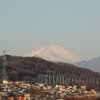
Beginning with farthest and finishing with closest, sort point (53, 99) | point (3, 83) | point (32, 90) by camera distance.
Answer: point (3, 83) → point (32, 90) → point (53, 99)

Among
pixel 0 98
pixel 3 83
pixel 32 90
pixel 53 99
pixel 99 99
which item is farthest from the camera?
pixel 3 83

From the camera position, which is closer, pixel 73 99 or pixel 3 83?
pixel 73 99

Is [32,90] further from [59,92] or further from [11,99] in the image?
[11,99]

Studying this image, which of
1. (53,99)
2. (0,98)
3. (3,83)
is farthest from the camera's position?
(3,83)

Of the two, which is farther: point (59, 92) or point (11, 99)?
point (59, 92)

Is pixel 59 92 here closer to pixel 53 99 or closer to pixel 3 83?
pixel 3 83

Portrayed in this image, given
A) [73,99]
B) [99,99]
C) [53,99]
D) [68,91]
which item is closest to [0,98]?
[53,99]

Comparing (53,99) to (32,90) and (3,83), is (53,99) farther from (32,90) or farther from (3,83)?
(3,83)

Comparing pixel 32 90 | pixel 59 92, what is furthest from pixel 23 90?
pixel 59 92

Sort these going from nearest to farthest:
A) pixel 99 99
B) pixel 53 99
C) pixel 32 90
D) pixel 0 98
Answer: pixel 0 98, pixel 53 99, pixel 99 99, pixel 32 90
